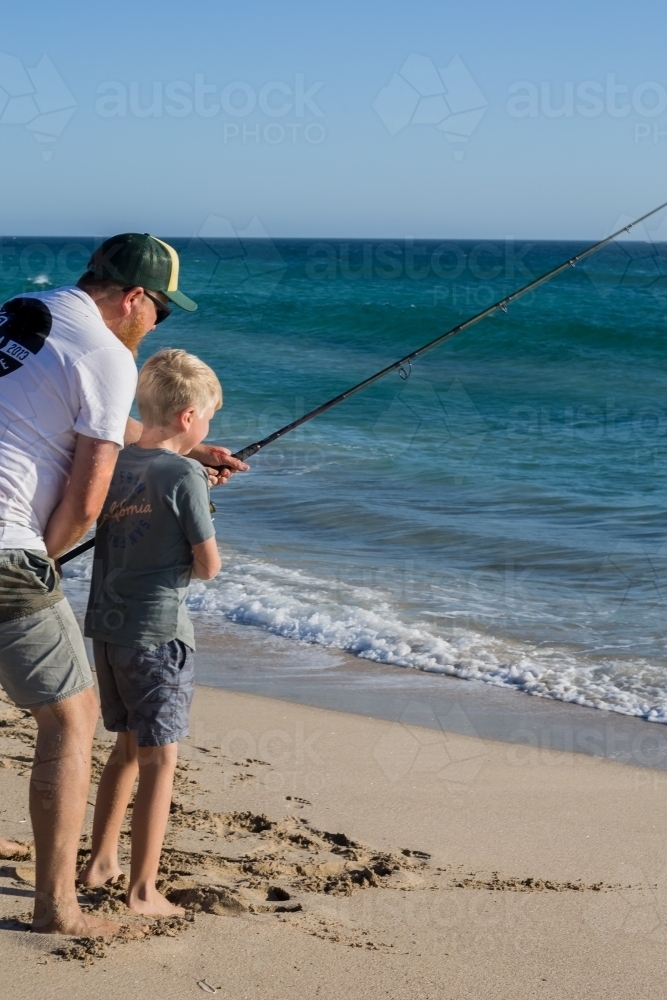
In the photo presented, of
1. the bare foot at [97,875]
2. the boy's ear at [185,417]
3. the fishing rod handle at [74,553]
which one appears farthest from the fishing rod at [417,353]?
the bare foot at [97,875]

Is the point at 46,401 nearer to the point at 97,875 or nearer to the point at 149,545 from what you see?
the point at 149,545

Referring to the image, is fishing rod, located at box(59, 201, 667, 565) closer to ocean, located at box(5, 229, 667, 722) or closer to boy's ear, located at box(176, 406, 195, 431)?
boy's ear, located at box(176, 406, 195, 431)

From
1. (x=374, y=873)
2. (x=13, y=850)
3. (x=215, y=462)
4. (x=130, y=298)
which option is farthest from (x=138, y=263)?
(x=374, y=873)

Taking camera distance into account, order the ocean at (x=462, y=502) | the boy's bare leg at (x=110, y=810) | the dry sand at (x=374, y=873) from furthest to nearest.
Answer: the ocean at (x=462, y=502) → the boy's bare leg at (x=110, y=810) → the dry sand at (x=374, y=873)

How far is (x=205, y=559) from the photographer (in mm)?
2475

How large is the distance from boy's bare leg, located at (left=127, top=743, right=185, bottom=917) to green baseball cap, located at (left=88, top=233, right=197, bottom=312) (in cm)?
104

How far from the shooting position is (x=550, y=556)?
6.79m

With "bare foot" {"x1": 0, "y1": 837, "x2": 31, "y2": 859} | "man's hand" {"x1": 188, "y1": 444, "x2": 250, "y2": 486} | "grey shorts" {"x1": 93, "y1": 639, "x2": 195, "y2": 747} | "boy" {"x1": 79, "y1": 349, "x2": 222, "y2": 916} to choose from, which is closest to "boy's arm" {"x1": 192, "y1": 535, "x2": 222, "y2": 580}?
"boy" {"x1": 79, "y1": 349, "x2": 222, "y2": 916}

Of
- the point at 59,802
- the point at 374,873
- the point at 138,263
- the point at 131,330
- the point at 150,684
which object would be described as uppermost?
the point at 138,263

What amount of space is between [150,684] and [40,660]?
32 cm

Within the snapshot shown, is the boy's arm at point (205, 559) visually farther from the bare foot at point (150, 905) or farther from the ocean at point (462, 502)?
the ocean at point (462, 502)

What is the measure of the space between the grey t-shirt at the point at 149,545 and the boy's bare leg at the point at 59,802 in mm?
210

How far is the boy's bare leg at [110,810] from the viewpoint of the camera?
2627 mm

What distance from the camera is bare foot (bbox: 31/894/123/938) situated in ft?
7.59
